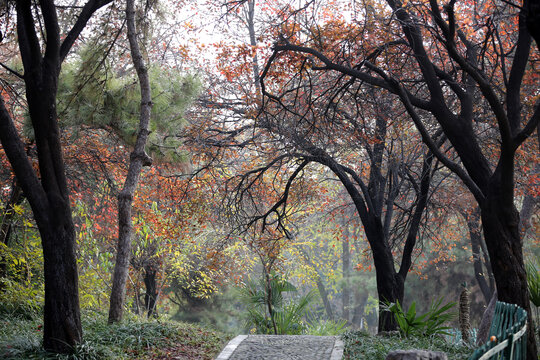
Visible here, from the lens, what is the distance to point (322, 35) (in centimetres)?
829

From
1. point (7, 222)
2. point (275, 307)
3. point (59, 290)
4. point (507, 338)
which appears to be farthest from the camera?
point (275, 307)

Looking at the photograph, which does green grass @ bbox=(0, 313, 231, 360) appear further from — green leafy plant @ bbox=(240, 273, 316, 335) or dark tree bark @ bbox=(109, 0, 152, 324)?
green leafy plant @ bbox=(240, 273, 316, 335)

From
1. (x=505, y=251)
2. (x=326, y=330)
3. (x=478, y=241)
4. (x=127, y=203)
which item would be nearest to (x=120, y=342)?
(x=127, y=203)

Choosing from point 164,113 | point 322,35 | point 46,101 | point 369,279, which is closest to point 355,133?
point 322,35

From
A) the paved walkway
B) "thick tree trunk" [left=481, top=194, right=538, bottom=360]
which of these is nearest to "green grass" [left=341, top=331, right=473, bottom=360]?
the paved walkway

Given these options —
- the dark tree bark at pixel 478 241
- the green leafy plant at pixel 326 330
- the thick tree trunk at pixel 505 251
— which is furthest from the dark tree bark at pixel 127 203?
the dark tree bark at pixel 478 241

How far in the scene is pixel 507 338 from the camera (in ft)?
9.10

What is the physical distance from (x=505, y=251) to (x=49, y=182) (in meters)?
5.25

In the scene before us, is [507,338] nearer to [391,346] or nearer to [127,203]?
[391,346]

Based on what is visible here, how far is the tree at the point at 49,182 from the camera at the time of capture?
5.49 m

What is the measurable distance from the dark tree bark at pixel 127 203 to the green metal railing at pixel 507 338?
5453mm

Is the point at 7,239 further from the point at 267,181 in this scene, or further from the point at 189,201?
the point at 267,181

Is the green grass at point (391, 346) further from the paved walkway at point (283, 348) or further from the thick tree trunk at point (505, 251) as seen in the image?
the thick tree trunk at point (505, 251)

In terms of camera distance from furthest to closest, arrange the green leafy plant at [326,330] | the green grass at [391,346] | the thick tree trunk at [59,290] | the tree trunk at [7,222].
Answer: the green leafy plant at [326,330]
the tree trunk at [7,222]
the green grass at [391,346]
the thick tree trunk at [59,290]
